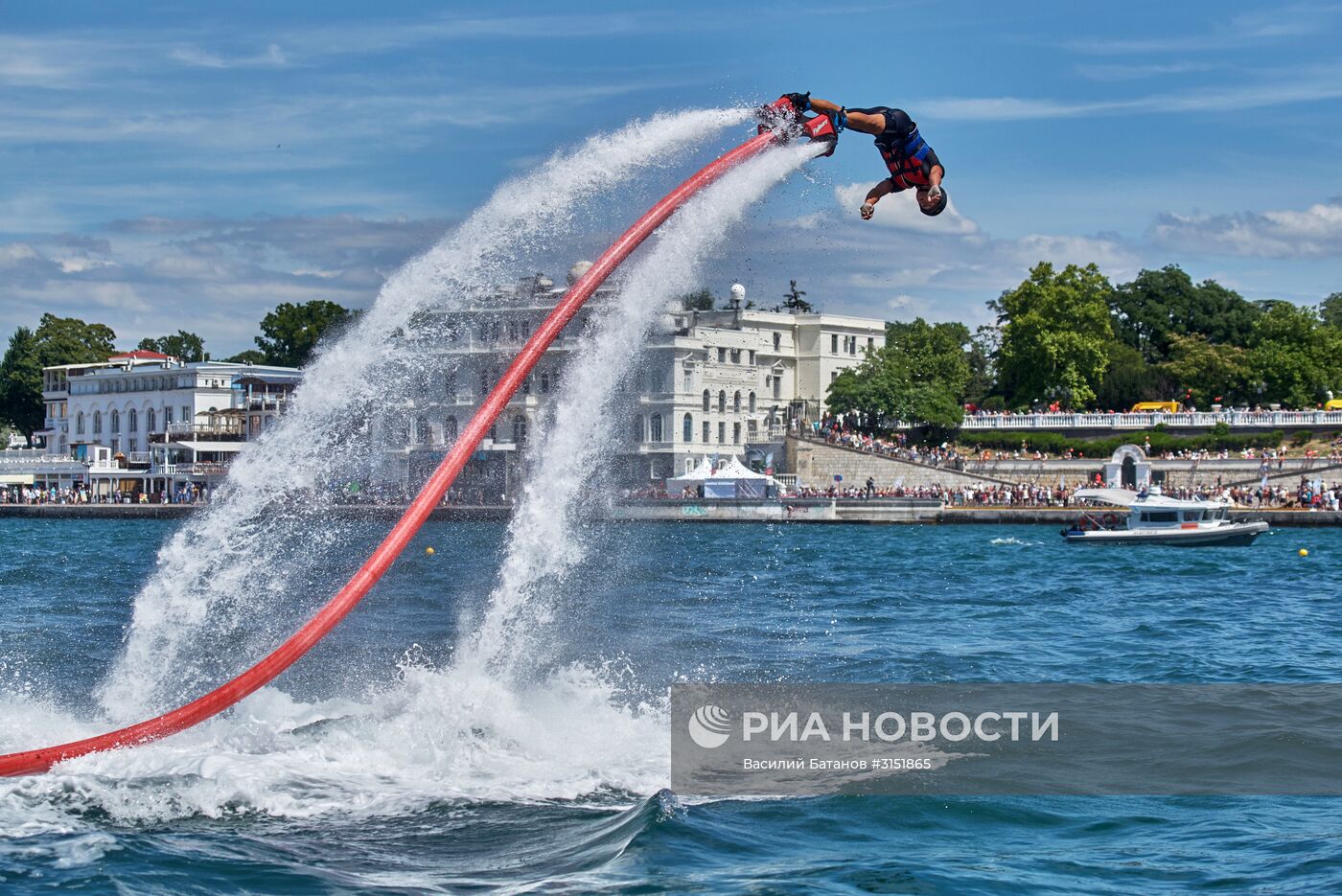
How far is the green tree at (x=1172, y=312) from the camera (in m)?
99.1

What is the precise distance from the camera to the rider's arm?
13.1m

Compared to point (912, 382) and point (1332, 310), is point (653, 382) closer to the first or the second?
point (912, 382)

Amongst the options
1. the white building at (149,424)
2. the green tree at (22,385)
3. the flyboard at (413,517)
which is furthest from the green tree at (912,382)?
the flyboard at (413,517)

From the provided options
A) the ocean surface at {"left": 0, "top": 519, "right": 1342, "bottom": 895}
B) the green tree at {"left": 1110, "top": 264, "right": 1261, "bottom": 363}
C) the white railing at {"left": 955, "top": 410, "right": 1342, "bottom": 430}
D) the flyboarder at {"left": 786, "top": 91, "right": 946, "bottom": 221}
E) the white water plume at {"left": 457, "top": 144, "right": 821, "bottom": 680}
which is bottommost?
the ocean surface at {"left": 0, "top": 519, "right": 1342, "bottom": 895}

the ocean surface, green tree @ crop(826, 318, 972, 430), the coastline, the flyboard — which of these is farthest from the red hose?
green tree @ crop(826, 318, 972, 430)

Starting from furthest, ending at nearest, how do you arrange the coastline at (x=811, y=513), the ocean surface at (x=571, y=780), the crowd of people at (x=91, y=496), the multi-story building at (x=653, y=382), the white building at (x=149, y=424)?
the white building at (x=149, y=424) < the crowd of people at (x=91, y=496) < the coastline at (x=811, y=513) < the multi-story building at (x=653, y=382) < the ocean surface at (x=571, y=780)

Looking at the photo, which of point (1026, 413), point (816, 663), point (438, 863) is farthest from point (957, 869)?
point (1026, 413)

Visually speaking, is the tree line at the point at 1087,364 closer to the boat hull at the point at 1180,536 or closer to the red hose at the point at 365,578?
the boat hull at the point at 1180,536

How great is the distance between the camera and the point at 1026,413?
83312 mm

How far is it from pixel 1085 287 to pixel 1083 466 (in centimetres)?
1646

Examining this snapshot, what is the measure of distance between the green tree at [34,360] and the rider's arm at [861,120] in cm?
11385

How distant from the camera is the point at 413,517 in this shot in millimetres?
12969

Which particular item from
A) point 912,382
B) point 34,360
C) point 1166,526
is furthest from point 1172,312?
point 34,360

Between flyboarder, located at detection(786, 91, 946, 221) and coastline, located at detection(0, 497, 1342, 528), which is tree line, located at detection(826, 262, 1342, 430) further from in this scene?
flyboarder, located at detection(786, 91, 946, 221)
